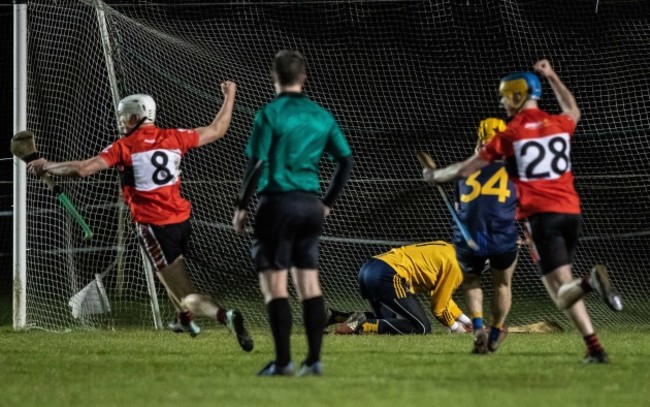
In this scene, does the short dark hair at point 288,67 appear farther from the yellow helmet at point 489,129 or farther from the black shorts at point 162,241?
the black shorts at point 162,241

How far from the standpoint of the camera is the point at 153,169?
29.4 feet

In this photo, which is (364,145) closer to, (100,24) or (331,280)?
(331,280)

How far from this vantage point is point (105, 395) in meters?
6.21

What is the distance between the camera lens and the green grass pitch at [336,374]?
19.5ft

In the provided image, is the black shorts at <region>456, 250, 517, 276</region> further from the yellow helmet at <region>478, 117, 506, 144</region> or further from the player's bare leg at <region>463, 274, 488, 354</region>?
the yellow helmet at <region>478, 117, 506, 144</region>

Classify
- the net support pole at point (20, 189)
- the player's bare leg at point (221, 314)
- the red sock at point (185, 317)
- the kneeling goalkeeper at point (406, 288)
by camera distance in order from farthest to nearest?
1. the net support pole at point (20, 189)
2. the kneeling goalkeeper at point (406, 288)
3. the red sock at point (185, 317)
4. the player's bare leg at point (221, 314)

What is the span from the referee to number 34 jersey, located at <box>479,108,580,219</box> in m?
1.33

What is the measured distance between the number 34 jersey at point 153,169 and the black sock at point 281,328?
238 cm

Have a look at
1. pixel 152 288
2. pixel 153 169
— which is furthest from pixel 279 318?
pixel 152 288

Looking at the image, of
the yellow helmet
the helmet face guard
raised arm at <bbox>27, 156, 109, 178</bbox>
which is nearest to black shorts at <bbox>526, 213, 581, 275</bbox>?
the helmet face guard

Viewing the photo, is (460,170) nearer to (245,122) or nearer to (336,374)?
(336,374)

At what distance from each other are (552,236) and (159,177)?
2985 millimetres

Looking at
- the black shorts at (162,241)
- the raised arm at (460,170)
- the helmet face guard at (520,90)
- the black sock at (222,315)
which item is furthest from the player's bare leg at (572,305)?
the black shorts at (162,241)

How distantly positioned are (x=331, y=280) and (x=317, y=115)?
8109 millimetres
